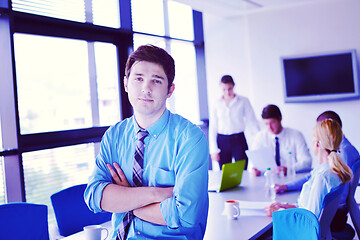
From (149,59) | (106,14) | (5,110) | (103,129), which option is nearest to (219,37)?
(106,14)

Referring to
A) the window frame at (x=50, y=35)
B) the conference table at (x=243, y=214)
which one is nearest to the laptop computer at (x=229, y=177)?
the conference table at (x=243, y=214)

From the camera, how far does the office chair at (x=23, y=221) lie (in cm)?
218

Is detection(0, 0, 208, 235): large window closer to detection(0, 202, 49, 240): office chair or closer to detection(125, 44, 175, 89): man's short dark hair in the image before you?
detection(0, 202, 49, 240): office chair

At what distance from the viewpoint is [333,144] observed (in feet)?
8.40

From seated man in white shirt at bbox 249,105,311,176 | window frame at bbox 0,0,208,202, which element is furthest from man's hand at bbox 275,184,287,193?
window frame at bbox 0,0,208,202

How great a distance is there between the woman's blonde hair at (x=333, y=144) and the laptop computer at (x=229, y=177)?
0.71 meters

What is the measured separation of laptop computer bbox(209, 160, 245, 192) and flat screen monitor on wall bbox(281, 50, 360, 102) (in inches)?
127

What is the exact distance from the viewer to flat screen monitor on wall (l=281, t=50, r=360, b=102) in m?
5.71

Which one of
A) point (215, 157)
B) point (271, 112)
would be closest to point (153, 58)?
point (271, 112)

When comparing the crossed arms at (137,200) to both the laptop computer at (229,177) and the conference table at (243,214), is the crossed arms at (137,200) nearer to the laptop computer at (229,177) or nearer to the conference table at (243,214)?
the conference table at (243,214)

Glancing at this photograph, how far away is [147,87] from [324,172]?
1.38m

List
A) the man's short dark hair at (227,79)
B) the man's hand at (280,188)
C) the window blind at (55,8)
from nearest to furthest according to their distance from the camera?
the man's hand at (280,188) → the window blind at (55,8) → the man's short dark hair at (227,79)

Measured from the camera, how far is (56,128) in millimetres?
3992

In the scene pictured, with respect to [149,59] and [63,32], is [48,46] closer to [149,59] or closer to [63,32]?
[63,32]
